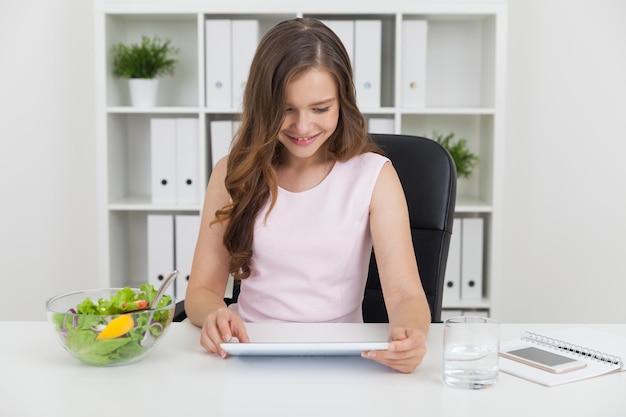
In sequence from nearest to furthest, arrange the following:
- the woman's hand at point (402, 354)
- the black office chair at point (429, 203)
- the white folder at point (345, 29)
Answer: the woman's hand at point (402, 354)
the black office chair at point (429, 203)
the white folder at point (345, 29)

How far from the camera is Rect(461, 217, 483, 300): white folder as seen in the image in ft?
9.98

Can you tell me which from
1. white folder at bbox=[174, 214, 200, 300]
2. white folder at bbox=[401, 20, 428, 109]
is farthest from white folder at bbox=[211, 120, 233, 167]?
white folder at bbox=[401, 20, 428, 109]

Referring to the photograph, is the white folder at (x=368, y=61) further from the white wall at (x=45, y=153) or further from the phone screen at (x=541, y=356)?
the phone screen at (x=541, y=356)

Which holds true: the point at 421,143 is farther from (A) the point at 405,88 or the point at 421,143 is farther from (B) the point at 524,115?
(B) the point at 524,115

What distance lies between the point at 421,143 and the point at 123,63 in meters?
1.64

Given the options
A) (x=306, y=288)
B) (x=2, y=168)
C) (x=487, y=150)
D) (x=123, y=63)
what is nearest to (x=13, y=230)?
(x=2, y=168)

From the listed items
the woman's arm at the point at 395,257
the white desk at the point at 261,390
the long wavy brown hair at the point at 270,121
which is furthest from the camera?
the long wavy brown hair at the point at 270,121

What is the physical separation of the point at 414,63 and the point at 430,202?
1.32 meters

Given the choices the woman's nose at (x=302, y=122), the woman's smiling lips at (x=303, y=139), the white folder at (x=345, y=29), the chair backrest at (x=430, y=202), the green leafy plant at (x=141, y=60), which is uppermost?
the white folder at (x=345, y=29)

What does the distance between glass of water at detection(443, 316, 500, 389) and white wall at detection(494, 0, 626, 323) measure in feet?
6.39

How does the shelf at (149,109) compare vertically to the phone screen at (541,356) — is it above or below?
above

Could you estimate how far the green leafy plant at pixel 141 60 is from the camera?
303 centimetres

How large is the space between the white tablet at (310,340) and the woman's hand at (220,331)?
0.02m

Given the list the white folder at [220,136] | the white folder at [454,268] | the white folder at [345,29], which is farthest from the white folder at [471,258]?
the white folder at [220,136]
